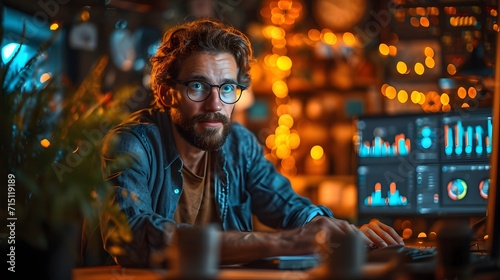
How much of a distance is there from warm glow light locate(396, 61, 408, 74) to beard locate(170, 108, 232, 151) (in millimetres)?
1125

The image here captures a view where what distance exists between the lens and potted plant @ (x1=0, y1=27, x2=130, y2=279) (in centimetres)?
142

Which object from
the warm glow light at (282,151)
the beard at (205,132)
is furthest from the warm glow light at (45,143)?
the warm glow light at (282,151)

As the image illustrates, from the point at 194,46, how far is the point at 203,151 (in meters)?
0.35

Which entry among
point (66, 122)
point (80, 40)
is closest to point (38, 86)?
point (66, 122)

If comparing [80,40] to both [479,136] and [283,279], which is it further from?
[283,279]

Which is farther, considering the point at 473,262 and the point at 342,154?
the point at 342,154

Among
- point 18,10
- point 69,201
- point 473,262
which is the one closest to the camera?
point 69,201

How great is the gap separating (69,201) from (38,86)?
0.97 ft

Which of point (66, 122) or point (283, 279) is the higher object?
point (66, 122)

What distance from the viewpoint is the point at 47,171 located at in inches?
57.5

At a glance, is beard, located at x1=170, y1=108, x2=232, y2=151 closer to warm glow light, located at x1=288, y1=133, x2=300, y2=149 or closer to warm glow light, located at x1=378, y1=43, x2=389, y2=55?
warm glow light, located at x1=378, y1=43, x2=389, y2=55

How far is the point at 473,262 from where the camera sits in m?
1.75

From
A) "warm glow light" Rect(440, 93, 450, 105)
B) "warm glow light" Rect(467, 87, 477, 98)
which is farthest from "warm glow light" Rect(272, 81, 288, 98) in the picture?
"warm glow light" Rect(467, 87, 477, 98)

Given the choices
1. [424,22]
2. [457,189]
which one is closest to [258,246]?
[457,189]
